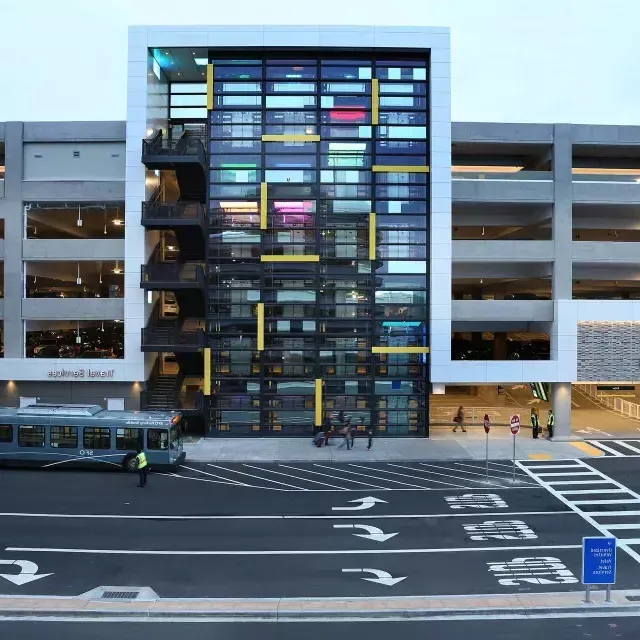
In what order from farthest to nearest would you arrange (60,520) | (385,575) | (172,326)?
(172,326), (60,520), (385,575)

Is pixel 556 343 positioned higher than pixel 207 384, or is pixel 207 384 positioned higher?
pixel 556 343

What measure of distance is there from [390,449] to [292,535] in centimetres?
1083

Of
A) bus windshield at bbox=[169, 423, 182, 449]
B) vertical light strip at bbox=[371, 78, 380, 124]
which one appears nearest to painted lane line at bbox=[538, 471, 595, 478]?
bus windshield at bbox=[169, 423, 182, 449]

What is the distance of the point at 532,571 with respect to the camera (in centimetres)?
1330

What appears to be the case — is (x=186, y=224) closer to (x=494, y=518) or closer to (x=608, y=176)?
(x=494, y=518)

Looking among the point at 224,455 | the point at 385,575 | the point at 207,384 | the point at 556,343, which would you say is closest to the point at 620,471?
the point at 556,343

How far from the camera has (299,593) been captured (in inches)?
480

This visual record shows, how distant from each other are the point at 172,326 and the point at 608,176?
886 inches

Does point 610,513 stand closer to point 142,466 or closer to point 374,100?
point 142,466

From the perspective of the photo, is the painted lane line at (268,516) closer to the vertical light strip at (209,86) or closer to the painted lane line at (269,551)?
the painted lane line at (269,551)

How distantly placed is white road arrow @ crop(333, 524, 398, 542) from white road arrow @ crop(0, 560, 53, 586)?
7.43m

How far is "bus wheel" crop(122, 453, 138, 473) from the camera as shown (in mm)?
21828

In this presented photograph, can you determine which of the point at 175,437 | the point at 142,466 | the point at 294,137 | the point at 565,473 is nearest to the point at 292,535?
the point at 142,466

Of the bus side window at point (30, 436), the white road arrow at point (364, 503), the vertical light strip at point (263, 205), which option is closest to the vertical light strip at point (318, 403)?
the vertical light strip at point (263, 205)
